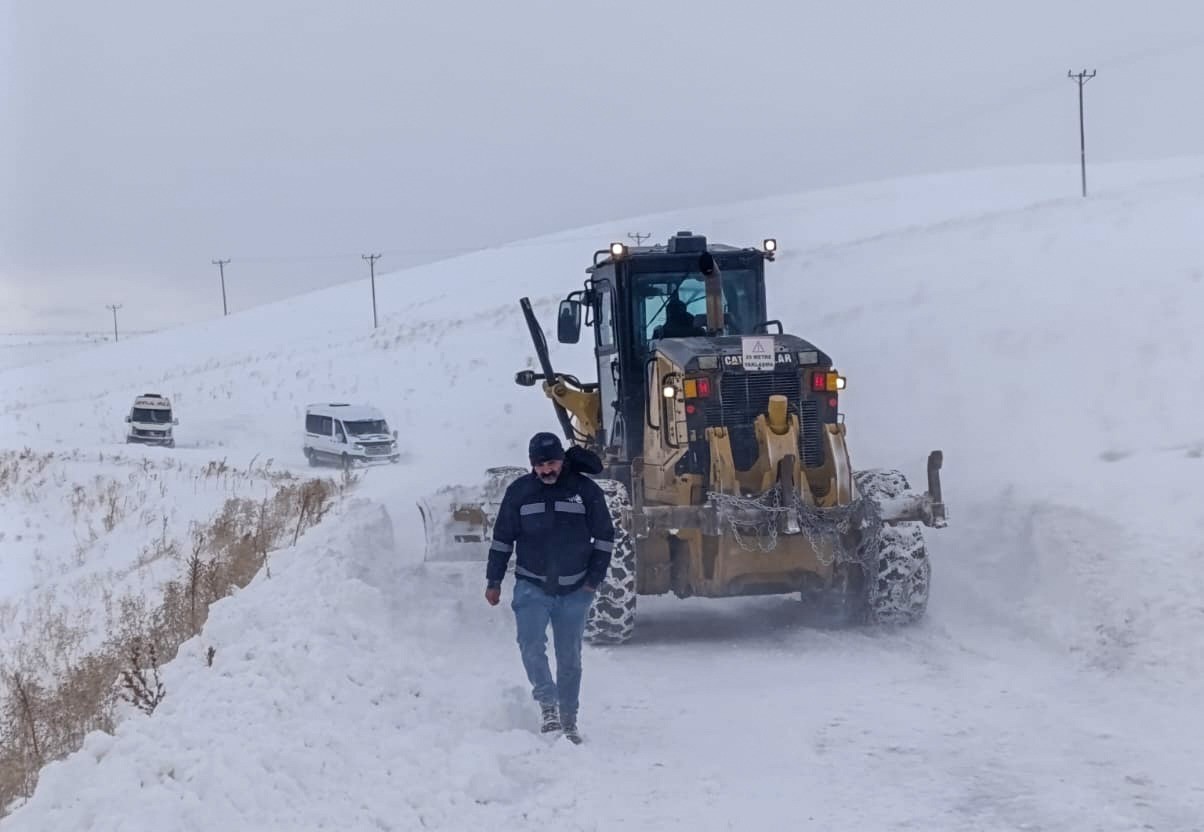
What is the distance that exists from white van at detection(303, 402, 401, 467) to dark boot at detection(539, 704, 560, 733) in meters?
24.4

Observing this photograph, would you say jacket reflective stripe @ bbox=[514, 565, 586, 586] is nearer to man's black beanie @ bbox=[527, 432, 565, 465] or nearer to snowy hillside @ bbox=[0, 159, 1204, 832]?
man's black beanie @ bbox=[527, 432, 565, 465]

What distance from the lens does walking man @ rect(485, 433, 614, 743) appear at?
751 centimetres

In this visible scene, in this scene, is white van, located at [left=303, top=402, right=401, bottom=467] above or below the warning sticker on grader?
below

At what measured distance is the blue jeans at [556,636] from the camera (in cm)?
753

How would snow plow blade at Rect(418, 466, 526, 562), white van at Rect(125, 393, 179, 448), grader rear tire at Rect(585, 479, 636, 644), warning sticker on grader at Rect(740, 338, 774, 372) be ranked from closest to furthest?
grader rear tire at Rect(585, 479, 636, 644) < warning sticker on grader at Rect(740, 338, 774, 372) < snow plow blade at Rect(418, 466, 526, 562) < white van at Rect(125, 393, 179, 448)

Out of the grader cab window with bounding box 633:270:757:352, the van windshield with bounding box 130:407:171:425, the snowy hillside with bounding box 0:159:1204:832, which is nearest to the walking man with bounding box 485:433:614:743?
the snowy hillside with bounding box 0:159:1204:832

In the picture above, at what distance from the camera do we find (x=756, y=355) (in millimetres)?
10406

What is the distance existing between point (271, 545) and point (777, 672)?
569cm

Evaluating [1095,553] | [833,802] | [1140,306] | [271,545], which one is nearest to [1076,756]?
[833,802]

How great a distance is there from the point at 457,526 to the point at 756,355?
3.07m

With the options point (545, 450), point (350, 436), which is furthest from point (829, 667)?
point (350, 436)

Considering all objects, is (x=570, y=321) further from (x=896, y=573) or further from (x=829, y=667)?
(x=829, y=667)

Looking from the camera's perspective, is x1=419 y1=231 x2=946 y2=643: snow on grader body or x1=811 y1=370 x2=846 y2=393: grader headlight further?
x1=811 y1=370 x2=846 y2=393: grader headlight

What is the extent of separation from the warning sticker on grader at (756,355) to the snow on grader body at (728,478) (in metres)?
0.01
